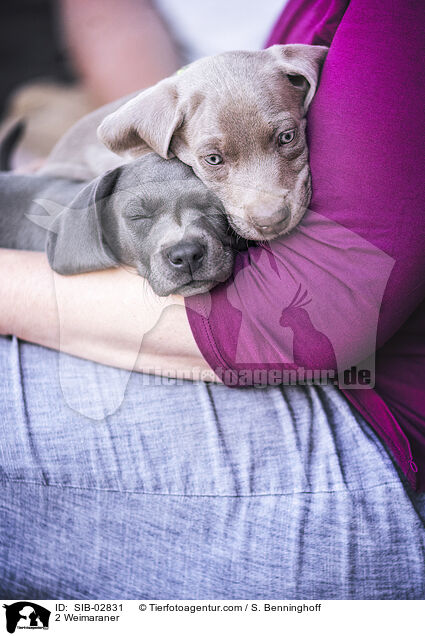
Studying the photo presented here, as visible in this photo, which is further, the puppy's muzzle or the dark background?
the dark background

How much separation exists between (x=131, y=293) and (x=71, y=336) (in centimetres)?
13

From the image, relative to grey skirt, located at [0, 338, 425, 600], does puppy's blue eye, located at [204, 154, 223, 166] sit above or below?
above

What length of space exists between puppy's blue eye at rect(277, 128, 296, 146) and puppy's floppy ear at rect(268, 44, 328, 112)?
0.05 metres

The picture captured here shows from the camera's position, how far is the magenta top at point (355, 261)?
2.35 feet

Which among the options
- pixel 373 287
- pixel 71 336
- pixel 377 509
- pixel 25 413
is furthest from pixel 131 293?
pixel 377 509

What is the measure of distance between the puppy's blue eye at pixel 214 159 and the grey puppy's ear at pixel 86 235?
0.14 m

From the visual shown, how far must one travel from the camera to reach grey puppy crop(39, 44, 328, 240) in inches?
32.2

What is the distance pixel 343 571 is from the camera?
827 mm

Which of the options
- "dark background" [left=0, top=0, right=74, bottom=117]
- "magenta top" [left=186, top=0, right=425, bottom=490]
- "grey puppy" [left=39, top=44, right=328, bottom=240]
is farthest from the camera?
"dark background" [left=0, top=0, right=74, bottom=117]
